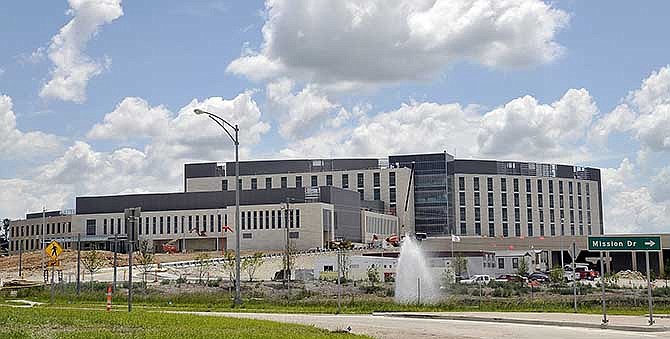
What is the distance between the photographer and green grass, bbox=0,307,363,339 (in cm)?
1891

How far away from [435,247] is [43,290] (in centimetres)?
6360

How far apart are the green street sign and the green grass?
479 inches

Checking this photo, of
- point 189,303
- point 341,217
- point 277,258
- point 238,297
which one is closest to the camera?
point 238,297

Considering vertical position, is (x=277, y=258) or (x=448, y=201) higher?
(x=448, y=201)

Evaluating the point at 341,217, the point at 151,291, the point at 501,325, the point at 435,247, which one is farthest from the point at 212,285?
the point at 341,217

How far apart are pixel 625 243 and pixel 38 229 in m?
134

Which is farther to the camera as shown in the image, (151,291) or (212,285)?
(212,285)

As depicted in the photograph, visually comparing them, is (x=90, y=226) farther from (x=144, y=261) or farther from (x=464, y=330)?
(x=464, y=330)

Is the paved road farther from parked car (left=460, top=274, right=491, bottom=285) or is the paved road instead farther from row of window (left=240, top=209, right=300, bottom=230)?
row of window (left=240, top=209, right=300, bottom=230)

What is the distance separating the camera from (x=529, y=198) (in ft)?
530

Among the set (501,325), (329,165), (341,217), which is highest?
(329,165)

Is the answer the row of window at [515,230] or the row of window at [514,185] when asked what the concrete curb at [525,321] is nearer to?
the row of window at [515,230]

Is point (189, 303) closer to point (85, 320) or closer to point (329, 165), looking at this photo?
point (85, 320)

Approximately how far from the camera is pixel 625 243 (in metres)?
30.2
